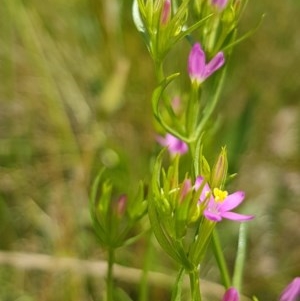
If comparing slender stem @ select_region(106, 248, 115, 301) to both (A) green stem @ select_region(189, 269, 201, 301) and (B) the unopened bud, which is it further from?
(B) the unopened bud

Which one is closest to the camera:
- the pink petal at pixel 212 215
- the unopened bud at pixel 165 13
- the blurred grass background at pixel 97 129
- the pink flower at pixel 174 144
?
the pink petal at pixel 212 215

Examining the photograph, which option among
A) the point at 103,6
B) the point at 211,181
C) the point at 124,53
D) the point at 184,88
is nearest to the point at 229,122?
the point at 184,88

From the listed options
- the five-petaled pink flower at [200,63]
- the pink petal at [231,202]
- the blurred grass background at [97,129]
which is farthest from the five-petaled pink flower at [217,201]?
the blurred grass background at [97,129]

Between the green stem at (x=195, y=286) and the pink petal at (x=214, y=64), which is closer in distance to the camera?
the green stem at (x=195, y=286)

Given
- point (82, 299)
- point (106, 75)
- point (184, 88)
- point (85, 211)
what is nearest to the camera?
point (82, 299)

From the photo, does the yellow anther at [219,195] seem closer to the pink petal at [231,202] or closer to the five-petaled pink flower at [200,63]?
the pink petal at [231,202]

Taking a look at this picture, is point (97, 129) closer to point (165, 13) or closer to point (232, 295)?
point (165, 13)

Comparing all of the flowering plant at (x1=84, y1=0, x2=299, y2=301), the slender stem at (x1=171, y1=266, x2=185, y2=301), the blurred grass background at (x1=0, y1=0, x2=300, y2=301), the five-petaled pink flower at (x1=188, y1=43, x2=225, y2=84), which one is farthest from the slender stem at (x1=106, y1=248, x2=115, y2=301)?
the blurred grass background at (x1=0, y1=0, x2=300, y2=301)

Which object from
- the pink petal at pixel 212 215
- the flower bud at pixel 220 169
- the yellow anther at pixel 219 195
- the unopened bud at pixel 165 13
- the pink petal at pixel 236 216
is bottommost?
the pink petal at pixel 236 216

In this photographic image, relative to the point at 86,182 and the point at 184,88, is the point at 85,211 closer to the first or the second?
the point at 86,182
